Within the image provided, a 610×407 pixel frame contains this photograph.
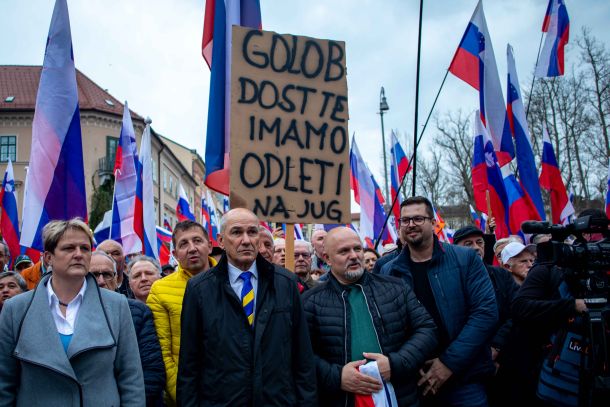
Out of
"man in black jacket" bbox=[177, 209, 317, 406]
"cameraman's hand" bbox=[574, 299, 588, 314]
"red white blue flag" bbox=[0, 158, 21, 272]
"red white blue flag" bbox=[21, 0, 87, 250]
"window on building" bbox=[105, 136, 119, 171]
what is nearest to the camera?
"man in black jacket" bbox=[177, 209, 317, 406]

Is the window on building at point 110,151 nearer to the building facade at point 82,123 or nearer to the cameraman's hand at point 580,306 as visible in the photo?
the building facade at point 82,123

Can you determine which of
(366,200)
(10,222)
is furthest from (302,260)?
(10,222)

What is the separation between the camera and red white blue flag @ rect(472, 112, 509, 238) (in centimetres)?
829

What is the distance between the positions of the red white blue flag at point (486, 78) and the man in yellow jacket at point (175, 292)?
16.4ft

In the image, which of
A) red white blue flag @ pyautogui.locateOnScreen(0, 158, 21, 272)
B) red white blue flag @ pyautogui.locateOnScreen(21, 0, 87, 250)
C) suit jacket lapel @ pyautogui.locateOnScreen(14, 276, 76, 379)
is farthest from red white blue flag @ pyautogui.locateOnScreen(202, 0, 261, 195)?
red white blue flag @ pyautogui.locateOnScreen(0, 158, 21, 272)

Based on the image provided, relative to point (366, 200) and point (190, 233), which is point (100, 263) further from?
point (366, 200)

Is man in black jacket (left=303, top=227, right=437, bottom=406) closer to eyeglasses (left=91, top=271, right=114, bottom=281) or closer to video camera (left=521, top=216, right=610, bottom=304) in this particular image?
video camera (left=521, top=216, right=610, bottom=304)

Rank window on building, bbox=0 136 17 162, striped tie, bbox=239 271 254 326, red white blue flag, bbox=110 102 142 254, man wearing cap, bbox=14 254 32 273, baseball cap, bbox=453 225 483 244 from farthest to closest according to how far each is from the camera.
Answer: window on building, bbox=0 136 17 162
red white blue flag, bbox=110 102 142 254
man wearing cap, bbox=14 254 32 273
baseball cap, bbox=453 225 483 244
striped tie, bbox=239 271 254 326

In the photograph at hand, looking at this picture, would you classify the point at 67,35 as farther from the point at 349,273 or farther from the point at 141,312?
the point at 349,273

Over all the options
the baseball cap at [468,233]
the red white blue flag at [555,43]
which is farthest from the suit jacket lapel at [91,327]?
the red white blue flag at [555,43]

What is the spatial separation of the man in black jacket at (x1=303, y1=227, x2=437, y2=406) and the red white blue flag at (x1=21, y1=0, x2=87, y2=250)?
271 cm

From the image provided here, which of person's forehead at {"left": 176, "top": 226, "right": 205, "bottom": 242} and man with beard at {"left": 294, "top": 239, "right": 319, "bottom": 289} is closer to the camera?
person's forehead at {"left": 176, "top": 226, "right": 205, "bottom": 242}

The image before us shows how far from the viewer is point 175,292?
12.5ft

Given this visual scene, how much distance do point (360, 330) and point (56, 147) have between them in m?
3.38
